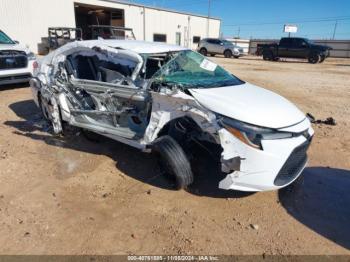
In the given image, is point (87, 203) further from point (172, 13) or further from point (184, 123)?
point (172, 13)

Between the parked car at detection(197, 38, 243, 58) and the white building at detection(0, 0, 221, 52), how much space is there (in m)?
5.18

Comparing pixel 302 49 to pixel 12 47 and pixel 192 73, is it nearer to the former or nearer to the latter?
pixel 12 47

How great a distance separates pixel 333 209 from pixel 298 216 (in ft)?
1.58

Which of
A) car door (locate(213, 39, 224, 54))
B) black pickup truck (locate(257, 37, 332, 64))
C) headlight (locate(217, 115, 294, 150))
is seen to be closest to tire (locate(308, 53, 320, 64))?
black pickup truck (locate(257, 37, 332, 64))

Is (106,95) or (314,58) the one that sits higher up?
(106,95)

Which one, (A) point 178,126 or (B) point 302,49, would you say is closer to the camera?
(A) point 178,126

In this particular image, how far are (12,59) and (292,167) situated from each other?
8.27 m

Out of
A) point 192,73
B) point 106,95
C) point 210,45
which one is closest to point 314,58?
point 210,45

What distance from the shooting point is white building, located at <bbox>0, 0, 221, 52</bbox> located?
61.4 ft

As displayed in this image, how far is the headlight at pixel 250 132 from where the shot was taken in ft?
9.62

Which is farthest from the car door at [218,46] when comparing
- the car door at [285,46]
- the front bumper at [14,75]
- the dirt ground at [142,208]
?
the dirt ground at [142,208]

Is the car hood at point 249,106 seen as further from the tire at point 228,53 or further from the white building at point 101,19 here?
the tire at point 228,53

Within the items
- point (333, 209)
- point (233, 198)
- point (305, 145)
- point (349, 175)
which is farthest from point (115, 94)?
point (349, 175)

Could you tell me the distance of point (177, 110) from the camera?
338cm
